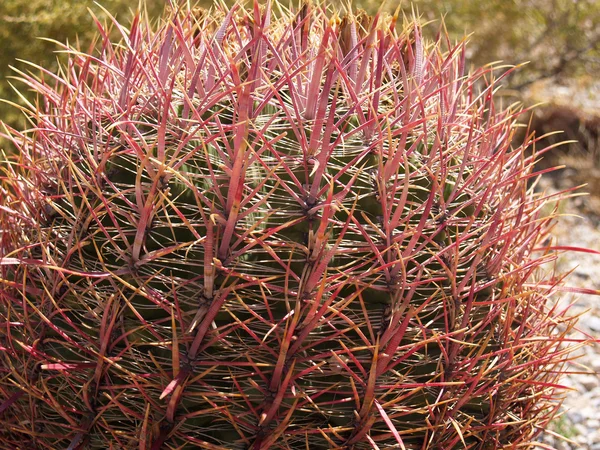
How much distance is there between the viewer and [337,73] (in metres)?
1.29

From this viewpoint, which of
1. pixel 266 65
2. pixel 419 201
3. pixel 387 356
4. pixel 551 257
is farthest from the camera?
pixel 551 257

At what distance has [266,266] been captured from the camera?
123cm

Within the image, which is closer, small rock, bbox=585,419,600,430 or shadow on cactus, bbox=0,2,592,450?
shadow on cactus, bbox=0,2,592,450

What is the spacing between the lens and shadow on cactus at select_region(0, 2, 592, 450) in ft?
3.92

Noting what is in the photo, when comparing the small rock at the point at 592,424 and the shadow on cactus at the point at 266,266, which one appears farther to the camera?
the small rock at the point at 592,424

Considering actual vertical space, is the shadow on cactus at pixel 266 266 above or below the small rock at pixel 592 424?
above

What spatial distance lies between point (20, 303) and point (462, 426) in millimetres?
894

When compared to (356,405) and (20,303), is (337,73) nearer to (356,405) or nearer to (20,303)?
(356,405)

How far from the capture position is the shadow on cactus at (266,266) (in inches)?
47.0

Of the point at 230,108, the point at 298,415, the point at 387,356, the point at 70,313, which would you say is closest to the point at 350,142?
the point at 230,108

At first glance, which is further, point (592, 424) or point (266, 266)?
point (592, 424)

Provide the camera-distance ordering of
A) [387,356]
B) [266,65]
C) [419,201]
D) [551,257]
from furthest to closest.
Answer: [551,257] < [266,65] < [419,201] < [387,356]

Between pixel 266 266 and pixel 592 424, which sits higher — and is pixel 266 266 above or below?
Answer: above

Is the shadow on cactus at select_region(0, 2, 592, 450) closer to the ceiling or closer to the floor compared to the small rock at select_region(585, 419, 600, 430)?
closer to the ceiling
